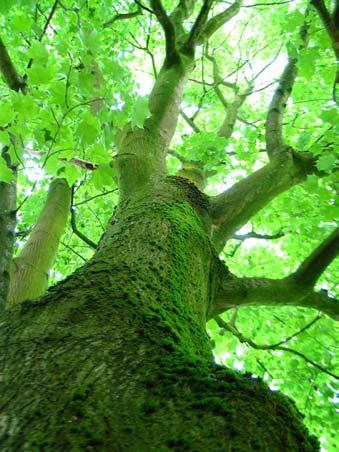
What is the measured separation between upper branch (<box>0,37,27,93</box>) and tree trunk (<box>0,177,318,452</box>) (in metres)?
1.25

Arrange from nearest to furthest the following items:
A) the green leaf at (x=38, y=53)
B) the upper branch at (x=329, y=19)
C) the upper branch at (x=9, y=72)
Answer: the green leaf at (x=38, y=53) → the upper branch at (x=329, y=19) → the upper branch at (x=9, y=72)

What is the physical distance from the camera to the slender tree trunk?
3316 mm

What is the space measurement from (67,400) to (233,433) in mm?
461

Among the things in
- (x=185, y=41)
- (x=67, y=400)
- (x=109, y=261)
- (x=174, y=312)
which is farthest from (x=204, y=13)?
(x=67, y=400)

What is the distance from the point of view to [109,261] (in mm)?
2158

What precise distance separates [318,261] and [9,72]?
2623 millimetres

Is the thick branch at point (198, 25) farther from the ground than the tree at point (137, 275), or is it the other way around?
the thick branch at point (198, 25)

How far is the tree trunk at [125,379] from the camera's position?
104cm

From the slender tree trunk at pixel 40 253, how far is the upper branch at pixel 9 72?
1.44 meters

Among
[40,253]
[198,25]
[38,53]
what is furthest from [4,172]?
[198,25]

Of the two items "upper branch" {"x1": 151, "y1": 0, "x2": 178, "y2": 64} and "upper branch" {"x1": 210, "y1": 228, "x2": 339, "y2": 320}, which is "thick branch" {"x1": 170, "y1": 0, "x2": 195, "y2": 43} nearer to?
"upper branch" {"x1": 151, "y1": 0, "x2": 178, "y2": 64}

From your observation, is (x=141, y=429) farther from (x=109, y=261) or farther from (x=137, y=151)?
(x=137, y=151)

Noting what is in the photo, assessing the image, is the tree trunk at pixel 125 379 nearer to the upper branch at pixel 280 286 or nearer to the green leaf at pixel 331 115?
the upper branch at pixel 280 286

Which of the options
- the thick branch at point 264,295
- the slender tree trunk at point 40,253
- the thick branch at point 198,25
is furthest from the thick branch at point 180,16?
the thick branch at point 264,295
